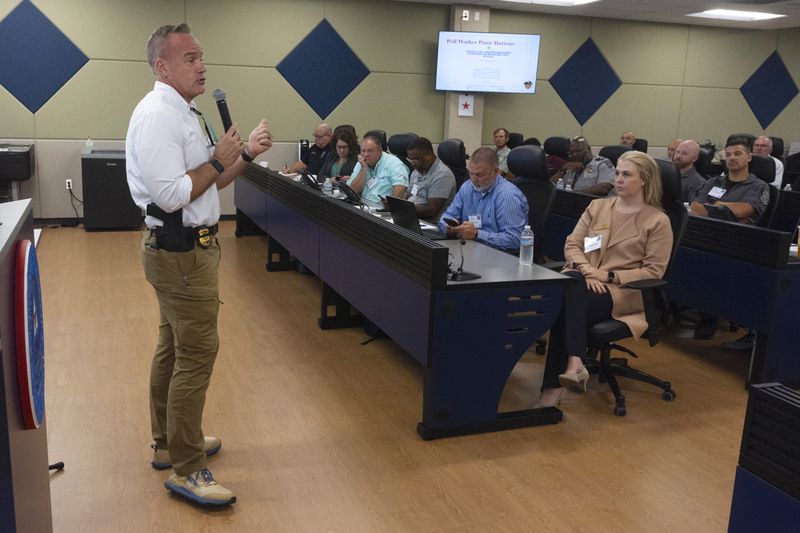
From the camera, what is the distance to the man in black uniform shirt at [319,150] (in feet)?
22.1

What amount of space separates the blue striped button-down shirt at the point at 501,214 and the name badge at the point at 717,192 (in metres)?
1.68

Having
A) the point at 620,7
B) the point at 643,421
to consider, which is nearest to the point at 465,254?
the point at 643,421

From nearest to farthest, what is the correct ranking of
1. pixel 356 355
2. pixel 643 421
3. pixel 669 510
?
pixel 669 510 → pixel 643 421 → pixel 356 355

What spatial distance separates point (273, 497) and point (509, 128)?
7.61 metres

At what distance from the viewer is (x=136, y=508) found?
Answer: 2.43m

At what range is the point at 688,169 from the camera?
552cm

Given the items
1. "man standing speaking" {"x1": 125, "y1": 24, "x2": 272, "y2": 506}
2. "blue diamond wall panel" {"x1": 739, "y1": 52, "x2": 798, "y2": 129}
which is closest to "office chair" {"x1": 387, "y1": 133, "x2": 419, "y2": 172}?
"man standing speaking" {"x1": 125, "y1": 24, "x2": 272, "y2": 506}

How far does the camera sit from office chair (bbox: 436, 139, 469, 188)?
Answer: 5250mm

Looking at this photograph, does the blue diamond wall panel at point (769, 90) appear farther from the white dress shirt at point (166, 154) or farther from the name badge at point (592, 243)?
the white dress shirt at point (166, 154)

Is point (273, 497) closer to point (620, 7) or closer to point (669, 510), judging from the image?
point (669, 510)

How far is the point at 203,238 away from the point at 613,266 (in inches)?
82.1

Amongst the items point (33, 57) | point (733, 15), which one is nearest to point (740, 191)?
point (733, 15)

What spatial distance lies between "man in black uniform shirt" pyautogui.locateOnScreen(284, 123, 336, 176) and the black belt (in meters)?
4.43

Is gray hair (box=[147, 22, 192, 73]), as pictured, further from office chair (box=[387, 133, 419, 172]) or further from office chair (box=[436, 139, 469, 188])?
office chair (box=[387, 133, 419, 172])
